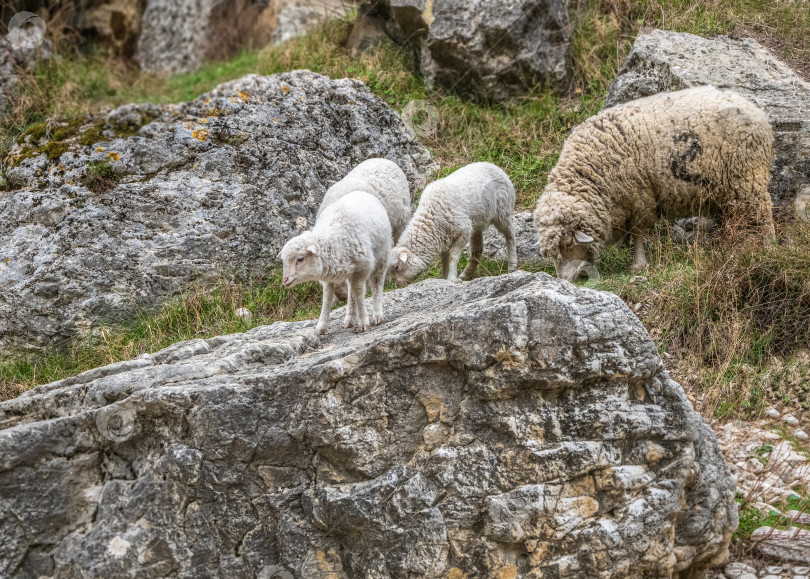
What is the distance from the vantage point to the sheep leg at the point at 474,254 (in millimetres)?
7699

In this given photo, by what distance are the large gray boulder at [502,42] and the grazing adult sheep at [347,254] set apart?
554cm

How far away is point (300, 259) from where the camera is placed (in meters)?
4.63

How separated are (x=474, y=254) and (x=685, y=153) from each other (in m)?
2.11

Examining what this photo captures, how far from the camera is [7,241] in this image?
713cm

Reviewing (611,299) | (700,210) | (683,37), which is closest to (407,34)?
(683,37)

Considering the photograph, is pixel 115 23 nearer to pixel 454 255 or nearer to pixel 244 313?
pixel 244 313

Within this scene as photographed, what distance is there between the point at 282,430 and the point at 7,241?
450cm

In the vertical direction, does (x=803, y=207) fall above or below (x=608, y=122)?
below

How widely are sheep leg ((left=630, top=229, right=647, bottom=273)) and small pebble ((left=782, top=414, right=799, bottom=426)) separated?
7.59 ft

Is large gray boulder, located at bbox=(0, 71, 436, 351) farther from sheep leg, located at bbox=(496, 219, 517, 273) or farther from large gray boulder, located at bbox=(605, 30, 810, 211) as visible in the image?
large gray boulder, located at bbox=(605, 30, 810, 211)

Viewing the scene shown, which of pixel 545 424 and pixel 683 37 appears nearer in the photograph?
pixel 545 424

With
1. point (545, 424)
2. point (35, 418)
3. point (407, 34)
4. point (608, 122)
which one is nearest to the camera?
point (545, 424)

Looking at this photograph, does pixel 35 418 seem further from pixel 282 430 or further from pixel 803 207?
pixel 803 207

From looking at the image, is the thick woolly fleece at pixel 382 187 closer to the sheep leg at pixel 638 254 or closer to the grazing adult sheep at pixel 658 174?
the grazing adult sheep at pixel 658 174
